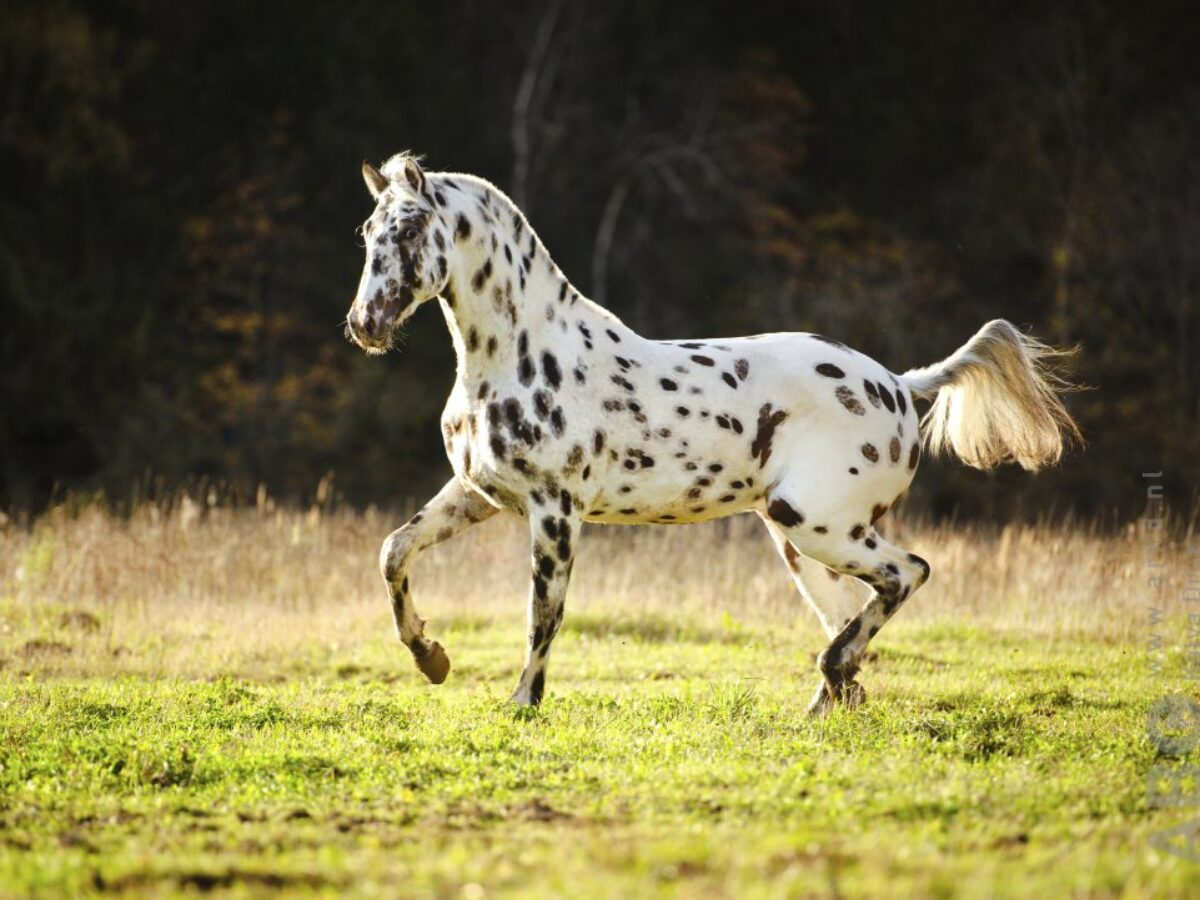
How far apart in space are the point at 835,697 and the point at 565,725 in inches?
52.9

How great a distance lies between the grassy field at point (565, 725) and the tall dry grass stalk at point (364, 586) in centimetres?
4

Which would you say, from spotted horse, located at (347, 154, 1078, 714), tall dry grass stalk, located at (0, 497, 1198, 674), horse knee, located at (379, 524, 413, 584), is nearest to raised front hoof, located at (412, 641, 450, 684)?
spotted horse, located at (347, 154, 1078, 714)

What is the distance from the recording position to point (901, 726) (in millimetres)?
6680

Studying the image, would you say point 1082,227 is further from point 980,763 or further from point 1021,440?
point 980,763

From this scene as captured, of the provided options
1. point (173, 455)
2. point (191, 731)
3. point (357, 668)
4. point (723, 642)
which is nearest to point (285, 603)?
point (357, 668)

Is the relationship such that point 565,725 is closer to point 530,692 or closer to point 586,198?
point 530,692

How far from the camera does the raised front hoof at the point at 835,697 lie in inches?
282

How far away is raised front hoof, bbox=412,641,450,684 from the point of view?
25.4 feet

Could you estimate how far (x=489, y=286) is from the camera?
23.7 feet

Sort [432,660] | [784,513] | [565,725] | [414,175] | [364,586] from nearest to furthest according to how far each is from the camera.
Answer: [565,725] < [414,175] < [784,513] < [432,660] < [364,586]

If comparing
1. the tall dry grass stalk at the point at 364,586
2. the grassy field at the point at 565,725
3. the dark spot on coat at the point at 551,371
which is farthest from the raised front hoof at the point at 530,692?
the tall dry grass stalk at the point at 364,586

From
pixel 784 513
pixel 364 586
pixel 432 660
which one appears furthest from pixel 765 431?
pixel 364 586

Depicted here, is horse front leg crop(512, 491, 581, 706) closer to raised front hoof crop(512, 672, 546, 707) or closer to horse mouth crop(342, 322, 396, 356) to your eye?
raised front hoof crop(512, 672, 546, 707)

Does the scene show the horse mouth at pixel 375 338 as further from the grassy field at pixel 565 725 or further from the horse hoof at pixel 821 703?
the horse hoof at pixel 821 703
